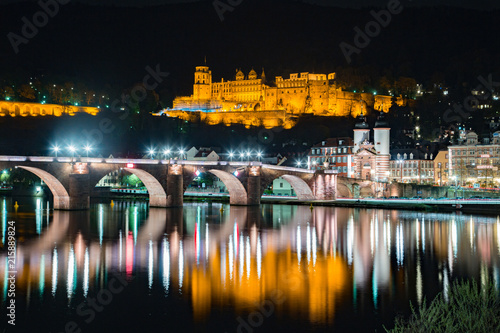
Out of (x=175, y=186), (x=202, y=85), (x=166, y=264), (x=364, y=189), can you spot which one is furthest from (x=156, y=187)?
(x=202, y=85)

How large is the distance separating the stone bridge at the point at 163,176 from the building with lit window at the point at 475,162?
19.5 meters

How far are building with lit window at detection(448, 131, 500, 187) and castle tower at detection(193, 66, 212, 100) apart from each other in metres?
79.4

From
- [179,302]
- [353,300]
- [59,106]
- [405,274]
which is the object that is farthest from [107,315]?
[59,106]

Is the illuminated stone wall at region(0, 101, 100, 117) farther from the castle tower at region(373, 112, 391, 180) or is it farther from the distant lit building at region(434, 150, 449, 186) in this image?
the distant lit building at region(434, 150, 449, 186)

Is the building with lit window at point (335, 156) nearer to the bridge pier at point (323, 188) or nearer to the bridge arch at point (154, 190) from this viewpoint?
the bridge pier at point (323, 188)

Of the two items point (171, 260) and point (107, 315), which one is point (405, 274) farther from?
point (107, 315)

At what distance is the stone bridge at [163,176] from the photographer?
152ft

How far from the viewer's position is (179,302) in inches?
810

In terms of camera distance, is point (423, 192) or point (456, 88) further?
point (456, 88)

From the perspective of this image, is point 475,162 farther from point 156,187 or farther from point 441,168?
point 156,187

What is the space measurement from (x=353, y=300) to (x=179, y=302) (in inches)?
233

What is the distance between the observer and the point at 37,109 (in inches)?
5133

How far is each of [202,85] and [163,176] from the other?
319 feet

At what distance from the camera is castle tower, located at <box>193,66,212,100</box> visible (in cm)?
14838
